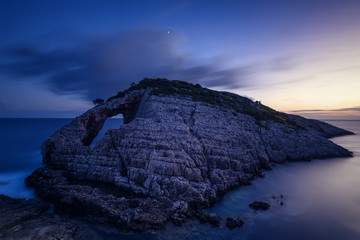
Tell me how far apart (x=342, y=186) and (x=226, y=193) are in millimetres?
21525

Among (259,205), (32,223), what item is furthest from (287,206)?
(32,223)

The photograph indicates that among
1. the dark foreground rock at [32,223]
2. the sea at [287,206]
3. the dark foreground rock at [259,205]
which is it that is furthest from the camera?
the dark foreground rock at [259,205]

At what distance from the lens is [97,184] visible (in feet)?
82.3

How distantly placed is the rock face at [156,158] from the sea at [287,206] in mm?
1516

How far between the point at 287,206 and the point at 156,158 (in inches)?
738

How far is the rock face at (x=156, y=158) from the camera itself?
20031 millimetres

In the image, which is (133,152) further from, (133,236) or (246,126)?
(246,126)

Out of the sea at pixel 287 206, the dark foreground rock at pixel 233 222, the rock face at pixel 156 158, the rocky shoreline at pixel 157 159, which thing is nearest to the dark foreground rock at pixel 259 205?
the sea at pixel 287 206

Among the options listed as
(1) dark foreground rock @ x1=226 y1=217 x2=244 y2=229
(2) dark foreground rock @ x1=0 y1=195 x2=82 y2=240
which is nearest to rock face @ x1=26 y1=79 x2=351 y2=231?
(2) dark foreground rock @ x1=0 y1=195 x2=82 y2=240

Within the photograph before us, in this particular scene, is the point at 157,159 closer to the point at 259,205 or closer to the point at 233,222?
the point at 233,222

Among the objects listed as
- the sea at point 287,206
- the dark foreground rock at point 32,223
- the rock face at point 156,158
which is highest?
the rock face at point 156,158

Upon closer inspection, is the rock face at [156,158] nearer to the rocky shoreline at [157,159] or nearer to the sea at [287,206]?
the rocky shoreline at [157,159]

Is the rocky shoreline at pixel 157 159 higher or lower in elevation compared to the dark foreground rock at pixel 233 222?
higher

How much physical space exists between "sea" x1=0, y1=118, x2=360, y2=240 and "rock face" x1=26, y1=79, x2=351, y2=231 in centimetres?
152
